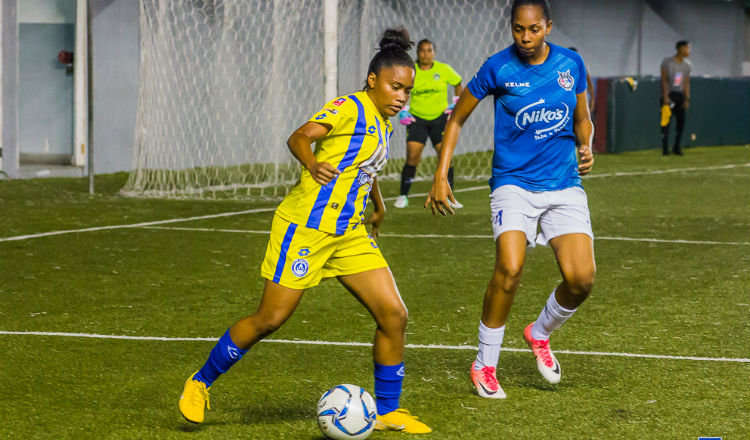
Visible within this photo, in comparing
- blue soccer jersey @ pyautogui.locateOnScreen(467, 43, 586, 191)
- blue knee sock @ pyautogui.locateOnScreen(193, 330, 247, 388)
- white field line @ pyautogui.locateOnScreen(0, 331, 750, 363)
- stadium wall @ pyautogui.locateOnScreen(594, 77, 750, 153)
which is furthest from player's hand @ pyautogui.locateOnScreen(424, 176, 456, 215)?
stadium wall @ pyautogui.locateOnScreen(594, 77, 750, 153)

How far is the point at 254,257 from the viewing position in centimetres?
897

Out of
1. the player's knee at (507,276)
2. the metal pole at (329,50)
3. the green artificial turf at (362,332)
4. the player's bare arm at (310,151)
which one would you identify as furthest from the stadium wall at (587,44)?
the player's bare arm at (310,151)

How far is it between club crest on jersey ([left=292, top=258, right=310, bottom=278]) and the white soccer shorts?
108cm

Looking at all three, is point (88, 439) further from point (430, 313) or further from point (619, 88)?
point (619, 88)

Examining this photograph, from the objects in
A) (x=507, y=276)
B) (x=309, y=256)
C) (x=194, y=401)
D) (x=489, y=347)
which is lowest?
(x=194, y=401)

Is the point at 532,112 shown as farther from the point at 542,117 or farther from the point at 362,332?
the point at 362,332

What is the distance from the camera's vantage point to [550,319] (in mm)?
5324

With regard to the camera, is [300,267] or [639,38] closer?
[300,267]

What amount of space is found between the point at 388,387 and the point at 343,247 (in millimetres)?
587

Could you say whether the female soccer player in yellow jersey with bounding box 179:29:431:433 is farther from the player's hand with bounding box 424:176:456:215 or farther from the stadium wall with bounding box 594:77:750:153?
the stadium wall with bounding box 594:77:750:153

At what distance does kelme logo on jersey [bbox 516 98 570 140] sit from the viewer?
509 cm

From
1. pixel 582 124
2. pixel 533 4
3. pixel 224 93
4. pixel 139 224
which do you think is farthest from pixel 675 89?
pixel 533 4

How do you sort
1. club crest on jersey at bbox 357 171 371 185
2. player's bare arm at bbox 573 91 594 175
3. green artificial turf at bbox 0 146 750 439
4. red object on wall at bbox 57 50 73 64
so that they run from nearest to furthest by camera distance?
club crest on jersey at bbox 357 171 371 185 → green artificial turf at bbox 0 146 750 439 → player's bare arm at bbox 573 91 594 175 → red object on wall at bbox 57 50 73 64

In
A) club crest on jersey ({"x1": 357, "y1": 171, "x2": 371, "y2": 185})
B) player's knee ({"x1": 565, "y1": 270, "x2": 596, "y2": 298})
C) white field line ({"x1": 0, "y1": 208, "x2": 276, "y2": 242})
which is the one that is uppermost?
club crest on jersey ({"x1": 357, "y1": 171, "x2": 371, "y2": 185})
